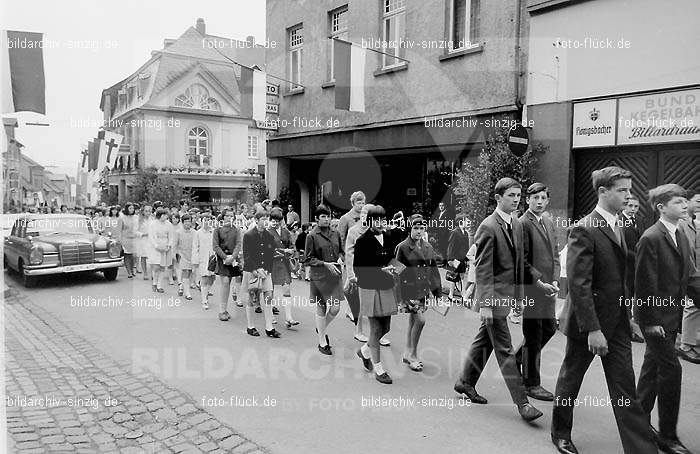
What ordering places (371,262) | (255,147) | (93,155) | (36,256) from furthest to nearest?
(255,147) < (93,155) < (36,256) < (371,262)

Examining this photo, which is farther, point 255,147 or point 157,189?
point 255,147

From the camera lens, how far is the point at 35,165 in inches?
3580

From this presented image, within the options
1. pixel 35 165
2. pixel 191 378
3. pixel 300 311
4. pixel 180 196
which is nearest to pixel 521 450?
pixel 191 378

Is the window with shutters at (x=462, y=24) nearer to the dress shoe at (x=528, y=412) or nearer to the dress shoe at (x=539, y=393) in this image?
the dress shoe at (x=539, y=393)

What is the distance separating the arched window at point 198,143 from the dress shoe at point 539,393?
3428cm

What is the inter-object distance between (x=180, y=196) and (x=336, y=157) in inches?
515

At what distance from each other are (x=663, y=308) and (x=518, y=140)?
7.03 m

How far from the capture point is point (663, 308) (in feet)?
13.5

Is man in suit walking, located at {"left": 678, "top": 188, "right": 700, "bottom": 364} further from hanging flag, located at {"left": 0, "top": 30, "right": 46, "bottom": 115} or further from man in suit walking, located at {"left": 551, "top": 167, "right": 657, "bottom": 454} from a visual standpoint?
hanging flag, located at {"left": 0, "top": 30, "right": 46, "bottom": 115}

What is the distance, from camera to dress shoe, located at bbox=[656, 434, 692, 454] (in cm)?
404

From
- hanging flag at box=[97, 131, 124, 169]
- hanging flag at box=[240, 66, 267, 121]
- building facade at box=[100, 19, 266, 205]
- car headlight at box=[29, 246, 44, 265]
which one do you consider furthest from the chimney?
car headlight at box=[29, 246, 44, 265]

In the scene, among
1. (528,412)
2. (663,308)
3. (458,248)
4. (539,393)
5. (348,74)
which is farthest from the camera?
(348,74)

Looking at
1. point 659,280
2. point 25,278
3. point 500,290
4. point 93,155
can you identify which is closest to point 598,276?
point 659,280

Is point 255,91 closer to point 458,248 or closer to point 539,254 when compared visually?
point 458,248
